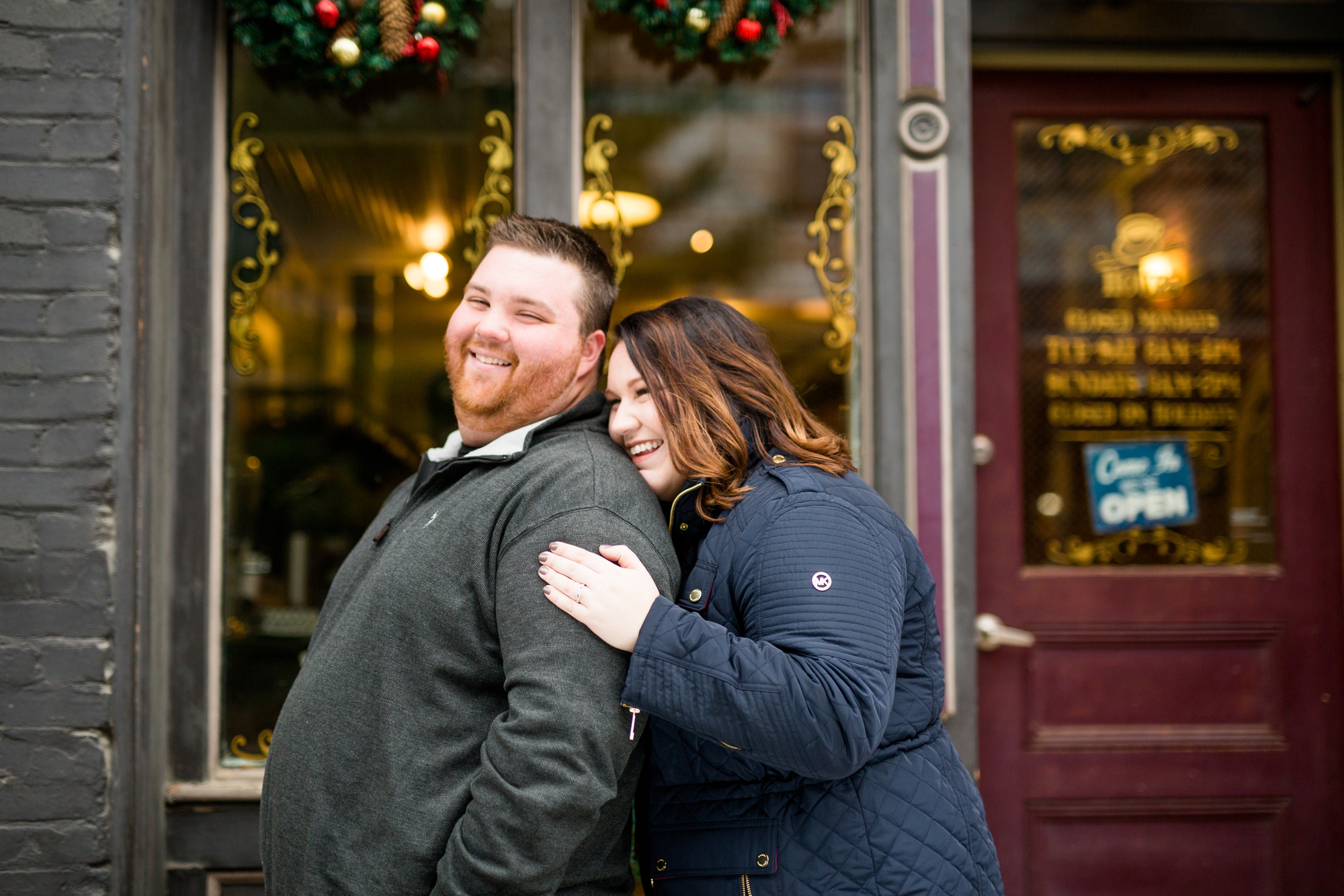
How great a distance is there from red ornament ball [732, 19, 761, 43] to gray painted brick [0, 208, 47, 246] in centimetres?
200

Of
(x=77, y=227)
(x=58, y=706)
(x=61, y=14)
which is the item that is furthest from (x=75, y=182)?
(x=58, y=706)

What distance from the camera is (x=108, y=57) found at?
2453 mm

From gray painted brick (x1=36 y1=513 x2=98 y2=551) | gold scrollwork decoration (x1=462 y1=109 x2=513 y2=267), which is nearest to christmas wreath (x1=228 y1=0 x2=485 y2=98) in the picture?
gold scrollwork decoration (x1=462 y1=109 x2=513 y2=267)

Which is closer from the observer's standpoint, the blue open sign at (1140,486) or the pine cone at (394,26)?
the pine cone at (394,26)

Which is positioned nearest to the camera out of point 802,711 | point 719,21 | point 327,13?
point 802,711

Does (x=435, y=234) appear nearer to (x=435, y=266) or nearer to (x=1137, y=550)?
(x=435, y=266)

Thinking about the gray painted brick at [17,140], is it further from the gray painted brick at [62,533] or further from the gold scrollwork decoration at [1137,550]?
the gold scrollwork decoration at [1137,550]

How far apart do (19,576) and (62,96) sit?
4.18ft

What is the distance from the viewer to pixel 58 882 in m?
2.39

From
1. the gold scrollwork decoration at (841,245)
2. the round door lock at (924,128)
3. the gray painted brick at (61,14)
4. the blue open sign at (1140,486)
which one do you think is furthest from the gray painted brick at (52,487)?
the blue open sign at (1140,486)

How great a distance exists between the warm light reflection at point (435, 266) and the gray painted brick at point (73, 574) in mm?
1234

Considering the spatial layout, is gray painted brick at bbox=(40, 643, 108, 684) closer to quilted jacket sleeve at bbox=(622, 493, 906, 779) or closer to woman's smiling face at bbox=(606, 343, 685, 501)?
woman's smiling face at bbox=(606, 343, 685, 501)

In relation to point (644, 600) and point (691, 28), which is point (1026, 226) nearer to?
point (691, 28)

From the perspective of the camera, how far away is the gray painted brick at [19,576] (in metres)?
2.39
